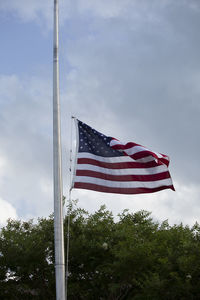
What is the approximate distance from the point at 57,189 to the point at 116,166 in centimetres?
323

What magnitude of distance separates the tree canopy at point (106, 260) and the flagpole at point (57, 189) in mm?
8955

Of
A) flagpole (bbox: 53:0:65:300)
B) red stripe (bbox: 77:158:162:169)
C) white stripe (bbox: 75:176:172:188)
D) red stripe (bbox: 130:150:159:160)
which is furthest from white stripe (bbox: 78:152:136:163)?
flagpole (bbox: 53:0:65:300)

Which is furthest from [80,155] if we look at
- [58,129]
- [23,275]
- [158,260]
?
[23,275]

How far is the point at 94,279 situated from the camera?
23.1 meters

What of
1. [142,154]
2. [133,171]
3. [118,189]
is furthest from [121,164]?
[118,189]

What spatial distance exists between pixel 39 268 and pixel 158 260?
696 cm

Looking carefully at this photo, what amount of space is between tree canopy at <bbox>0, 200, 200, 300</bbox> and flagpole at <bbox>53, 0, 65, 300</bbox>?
895cm

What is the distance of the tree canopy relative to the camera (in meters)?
20.3

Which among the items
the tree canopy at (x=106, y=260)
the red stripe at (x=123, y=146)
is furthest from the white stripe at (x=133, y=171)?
the tree canopy at (x=106, y=260)

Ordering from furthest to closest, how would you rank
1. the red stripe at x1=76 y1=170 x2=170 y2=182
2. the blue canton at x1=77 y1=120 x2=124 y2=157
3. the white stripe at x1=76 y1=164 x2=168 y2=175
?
the blue canton at x1=77 y1=120 x2=124 y2=157 < the white stripe at x1=76 y1=164 x2=168 y2=175 < the red stripe at x1=76 y1=170 x2=170 y2=182

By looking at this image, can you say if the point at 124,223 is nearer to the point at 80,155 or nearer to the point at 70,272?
the point at 70,272

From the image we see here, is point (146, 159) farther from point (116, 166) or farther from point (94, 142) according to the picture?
point (94, 142)

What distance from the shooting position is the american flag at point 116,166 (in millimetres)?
14484

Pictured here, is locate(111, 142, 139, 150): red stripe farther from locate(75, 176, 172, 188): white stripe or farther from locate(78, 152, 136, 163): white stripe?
locate(75, 176, 172, 188): white stripe
